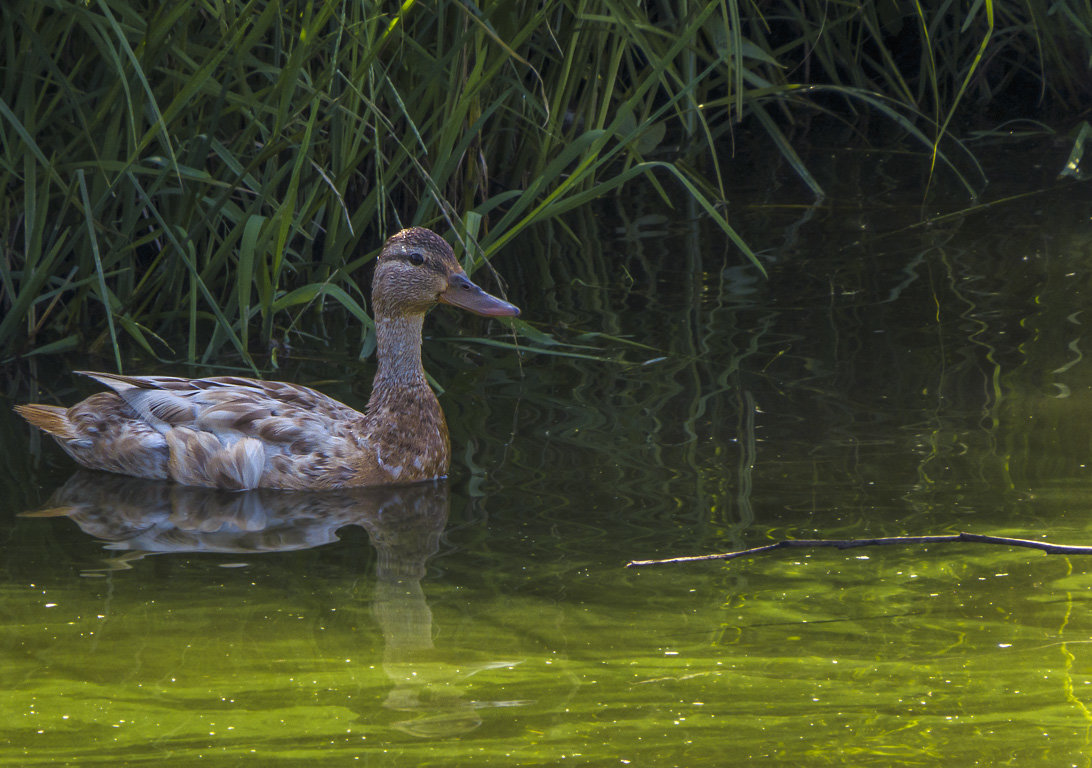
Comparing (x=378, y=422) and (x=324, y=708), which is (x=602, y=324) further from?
(x=324, y=708)

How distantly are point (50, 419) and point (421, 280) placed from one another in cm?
130

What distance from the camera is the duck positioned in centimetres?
513

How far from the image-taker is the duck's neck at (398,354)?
5.43m

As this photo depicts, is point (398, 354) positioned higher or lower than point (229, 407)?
higher

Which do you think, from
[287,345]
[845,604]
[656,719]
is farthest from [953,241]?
[656,719]

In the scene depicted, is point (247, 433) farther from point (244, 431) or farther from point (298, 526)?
point (298, 526)

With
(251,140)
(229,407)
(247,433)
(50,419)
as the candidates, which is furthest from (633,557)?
(251,140)

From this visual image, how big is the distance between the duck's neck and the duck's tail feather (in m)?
1.00

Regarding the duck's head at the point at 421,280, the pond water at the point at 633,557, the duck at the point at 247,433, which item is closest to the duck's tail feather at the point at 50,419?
the duck at the point at 247,433

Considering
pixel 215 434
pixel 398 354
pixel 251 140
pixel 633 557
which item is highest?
pixel 251 140

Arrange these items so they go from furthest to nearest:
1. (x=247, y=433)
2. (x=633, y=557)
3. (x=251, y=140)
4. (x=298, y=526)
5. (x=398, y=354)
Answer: (x=251, y=140)
(x=398, y=354)
(x=247, y=433)
(x=298, y=526)
(x=633, y=557)

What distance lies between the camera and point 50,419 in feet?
17.0

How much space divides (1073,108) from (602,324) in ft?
15.8

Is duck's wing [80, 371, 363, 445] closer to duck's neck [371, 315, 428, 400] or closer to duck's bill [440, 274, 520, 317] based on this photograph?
duck's neck [371, 315, 428, 400]
